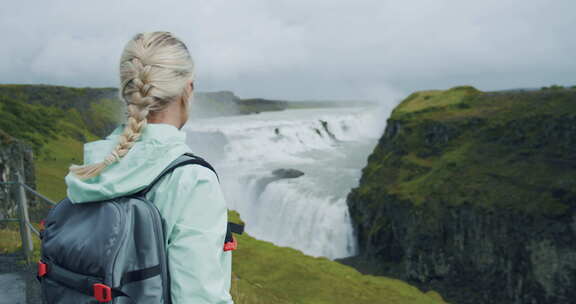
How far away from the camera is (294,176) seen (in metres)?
32.8

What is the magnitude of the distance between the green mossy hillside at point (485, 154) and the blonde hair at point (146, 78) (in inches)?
734

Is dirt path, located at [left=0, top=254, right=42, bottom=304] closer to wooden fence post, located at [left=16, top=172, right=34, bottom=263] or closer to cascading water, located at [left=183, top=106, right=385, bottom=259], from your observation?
wooden fence post, located at [left=16, top=172, right=34, bottom=263]

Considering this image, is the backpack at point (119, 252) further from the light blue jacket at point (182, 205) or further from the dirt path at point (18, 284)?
the dirt path at point (18, 284)

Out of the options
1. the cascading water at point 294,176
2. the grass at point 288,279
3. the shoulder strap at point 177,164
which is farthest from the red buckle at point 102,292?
the cascading water at point 294,176

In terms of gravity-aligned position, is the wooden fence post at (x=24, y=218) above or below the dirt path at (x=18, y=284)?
above

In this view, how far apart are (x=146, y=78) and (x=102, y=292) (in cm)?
86

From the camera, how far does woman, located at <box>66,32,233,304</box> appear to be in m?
1.49

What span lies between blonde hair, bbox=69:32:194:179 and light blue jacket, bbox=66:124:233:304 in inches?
2.7

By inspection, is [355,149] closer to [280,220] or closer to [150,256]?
[280,220]

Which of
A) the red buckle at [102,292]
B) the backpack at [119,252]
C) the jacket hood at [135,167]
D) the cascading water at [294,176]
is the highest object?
the jacket hood at [135,167]

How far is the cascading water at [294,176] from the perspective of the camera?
82.8ft

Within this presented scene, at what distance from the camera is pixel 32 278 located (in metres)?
5.37

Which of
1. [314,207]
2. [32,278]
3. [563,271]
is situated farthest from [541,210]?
[32,278]

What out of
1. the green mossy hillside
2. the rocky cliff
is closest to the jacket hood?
the rocky cliff
